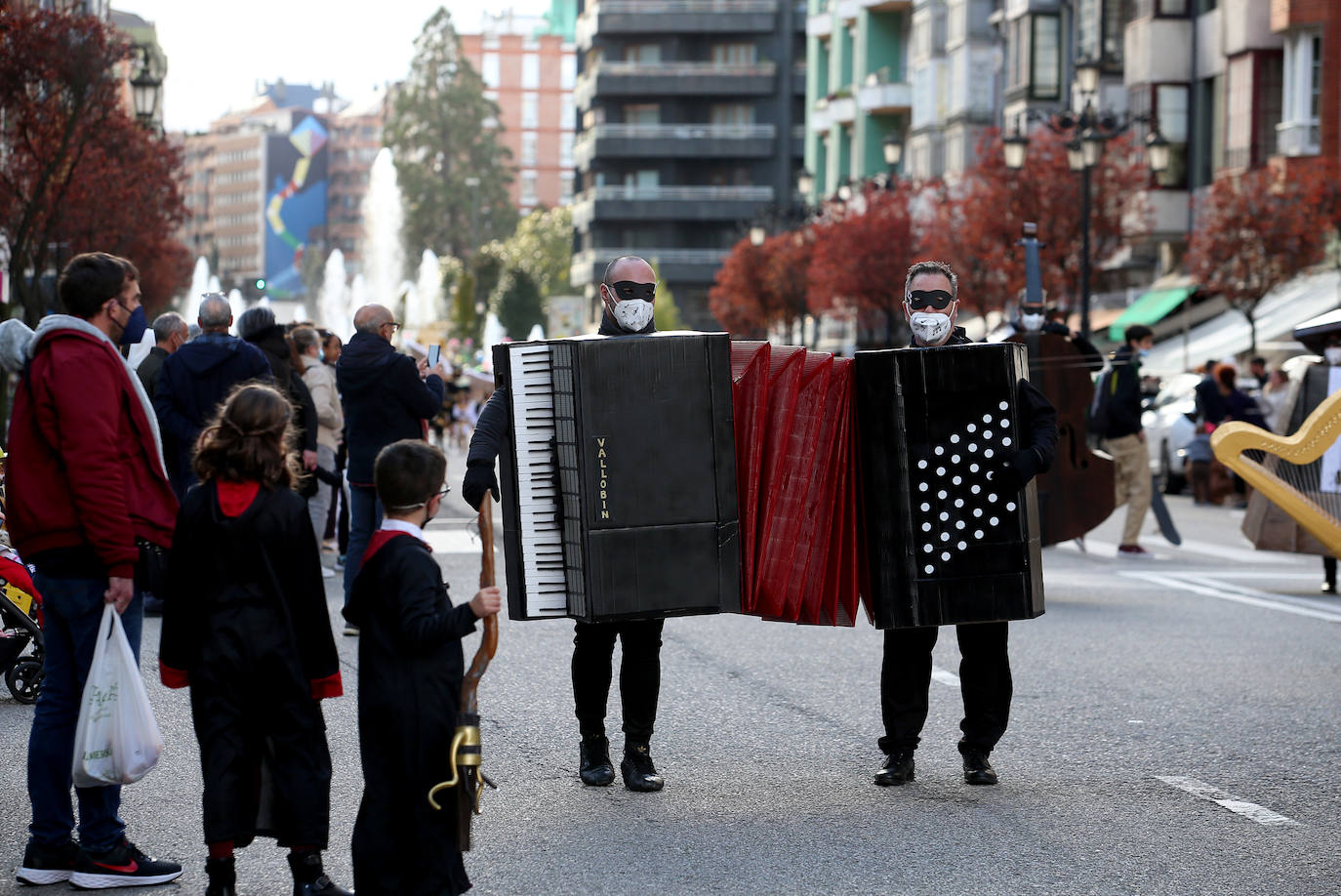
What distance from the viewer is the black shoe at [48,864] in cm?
604

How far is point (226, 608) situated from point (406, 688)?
0.61 meters

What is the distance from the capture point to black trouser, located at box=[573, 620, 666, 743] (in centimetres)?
734

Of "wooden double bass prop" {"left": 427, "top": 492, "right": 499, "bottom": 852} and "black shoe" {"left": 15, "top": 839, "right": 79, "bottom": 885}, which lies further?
"black shoe" {"left": 15, "top": 839, "right": 79, "bottom": 885}

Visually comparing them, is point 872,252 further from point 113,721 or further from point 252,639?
point 252,639

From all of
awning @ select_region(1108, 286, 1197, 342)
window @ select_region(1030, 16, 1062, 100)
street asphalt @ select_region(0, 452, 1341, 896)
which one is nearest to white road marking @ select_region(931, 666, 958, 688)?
street asphalt @ select_region(0, 452, 1341, 896)

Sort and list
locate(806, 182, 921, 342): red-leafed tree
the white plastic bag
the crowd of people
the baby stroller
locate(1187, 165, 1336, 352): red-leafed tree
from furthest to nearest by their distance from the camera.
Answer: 1. locate(806, 182, 921, 342): red-leafed tree
2. locate(1187, 165, 1336, 352): red-leafed tree
3. the baby stroller
4. the white plastic bag
5. the crowd of people

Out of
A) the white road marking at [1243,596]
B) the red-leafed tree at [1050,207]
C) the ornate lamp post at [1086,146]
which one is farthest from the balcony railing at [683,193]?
the white road marking at [1243,596]

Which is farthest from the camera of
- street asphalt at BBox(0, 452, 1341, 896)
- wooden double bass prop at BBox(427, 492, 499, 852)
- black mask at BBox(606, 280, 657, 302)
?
black mask at BBox(606, 280, 657, 302)

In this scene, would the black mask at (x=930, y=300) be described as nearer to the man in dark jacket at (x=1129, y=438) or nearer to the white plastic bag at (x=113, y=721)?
the white plastic bag at (x=113, y=721)

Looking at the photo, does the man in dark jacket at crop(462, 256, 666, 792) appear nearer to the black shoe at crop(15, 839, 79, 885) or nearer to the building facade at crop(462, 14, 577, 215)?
the black shoe at crop(15, 839, 79, 885)

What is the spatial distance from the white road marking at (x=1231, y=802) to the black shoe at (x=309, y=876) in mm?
3352

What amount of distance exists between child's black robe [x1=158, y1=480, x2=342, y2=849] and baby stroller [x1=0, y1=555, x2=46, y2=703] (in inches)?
139

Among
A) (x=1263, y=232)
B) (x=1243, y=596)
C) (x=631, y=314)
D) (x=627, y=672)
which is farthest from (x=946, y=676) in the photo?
(x=1263, y=232)

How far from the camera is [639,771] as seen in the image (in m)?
7.44
